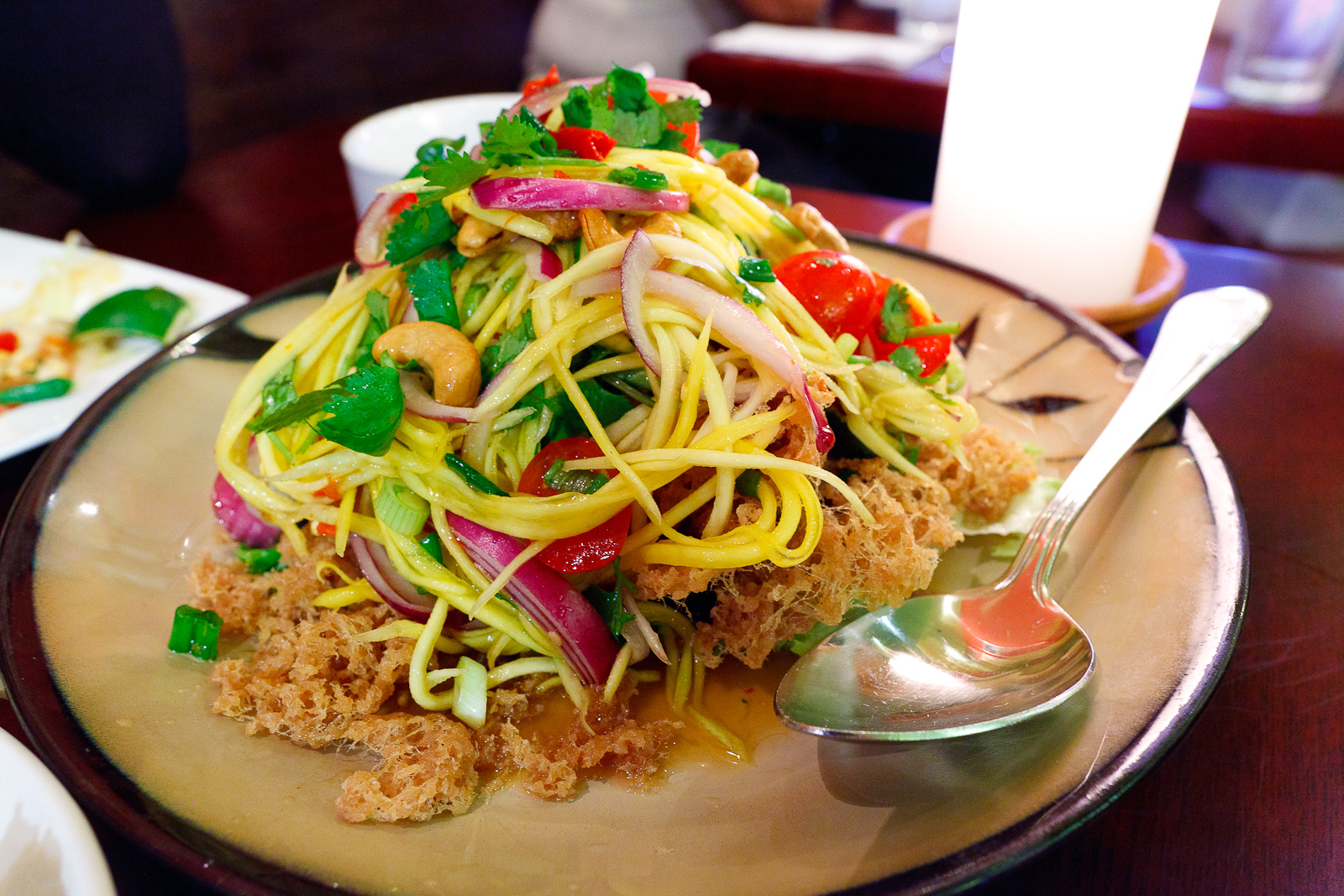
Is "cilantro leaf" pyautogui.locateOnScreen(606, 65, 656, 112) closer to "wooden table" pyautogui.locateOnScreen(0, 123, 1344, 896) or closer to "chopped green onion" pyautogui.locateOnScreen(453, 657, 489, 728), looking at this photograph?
"chopped green onion" pyautogui.locateOnScreen(453, 657, 489, 728)

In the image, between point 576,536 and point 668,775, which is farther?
point 576,536

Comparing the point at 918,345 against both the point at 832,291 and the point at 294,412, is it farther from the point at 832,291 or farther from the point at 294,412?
the point at 294,412

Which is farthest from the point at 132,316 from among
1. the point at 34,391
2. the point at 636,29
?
the point at 636,29

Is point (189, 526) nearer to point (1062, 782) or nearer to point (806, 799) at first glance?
point (806, 799)

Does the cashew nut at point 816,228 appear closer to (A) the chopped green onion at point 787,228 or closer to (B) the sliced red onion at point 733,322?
(A) the chopped green onion at point 787,228

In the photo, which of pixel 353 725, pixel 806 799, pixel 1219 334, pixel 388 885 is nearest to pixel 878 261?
pixel 1219 334
